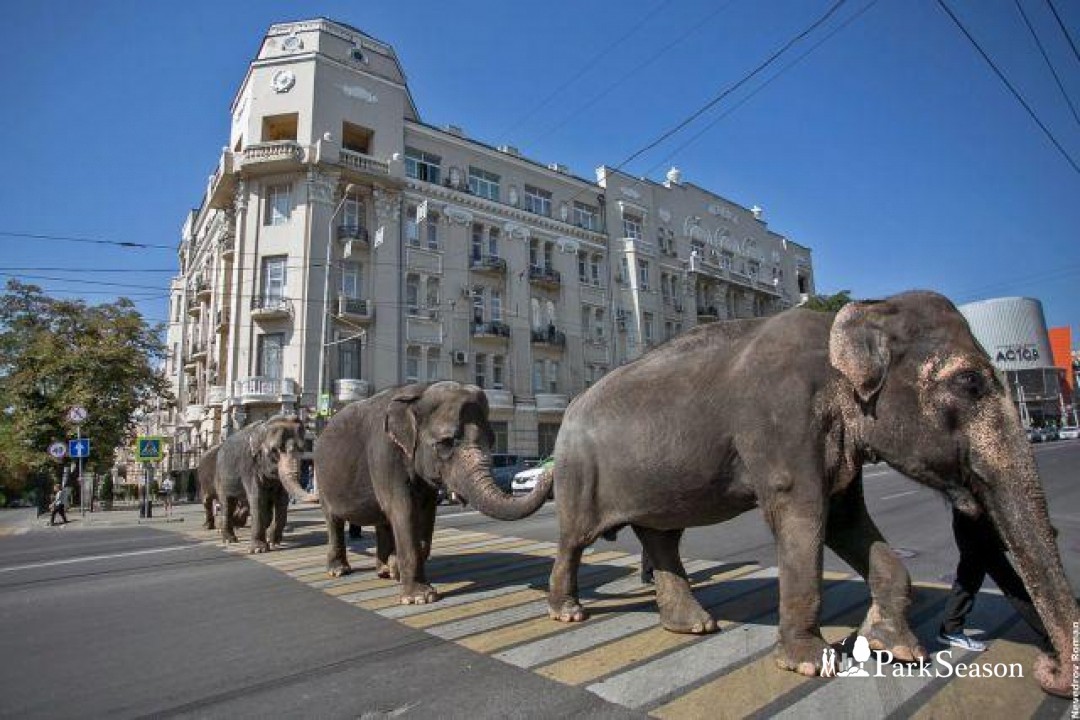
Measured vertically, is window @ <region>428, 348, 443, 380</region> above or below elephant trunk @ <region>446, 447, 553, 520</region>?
A: above

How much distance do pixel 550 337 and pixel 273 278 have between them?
1595cm

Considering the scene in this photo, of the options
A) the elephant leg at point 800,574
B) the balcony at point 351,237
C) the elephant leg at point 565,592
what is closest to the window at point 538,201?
the balcony at point 351,237

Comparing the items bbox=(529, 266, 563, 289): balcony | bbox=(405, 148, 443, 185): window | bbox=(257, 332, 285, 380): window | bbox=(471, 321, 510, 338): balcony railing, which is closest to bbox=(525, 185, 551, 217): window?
bbox=(529, 266, 563, 289): balcony

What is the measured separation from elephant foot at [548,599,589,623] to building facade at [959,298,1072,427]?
102 meters

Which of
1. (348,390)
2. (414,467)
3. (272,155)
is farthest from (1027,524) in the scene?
(272,155)

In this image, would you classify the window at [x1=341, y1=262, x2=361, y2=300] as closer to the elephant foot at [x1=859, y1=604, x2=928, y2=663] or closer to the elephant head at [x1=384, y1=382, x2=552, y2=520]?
the elephant head at [x1=384, y1=382, x2=552, y2=520]

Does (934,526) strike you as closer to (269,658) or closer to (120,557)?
(269,658)

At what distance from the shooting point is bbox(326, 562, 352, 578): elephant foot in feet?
23.0

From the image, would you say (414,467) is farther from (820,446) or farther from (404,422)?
(820,446)

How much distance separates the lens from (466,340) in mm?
34719

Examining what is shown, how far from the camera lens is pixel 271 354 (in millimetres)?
29719

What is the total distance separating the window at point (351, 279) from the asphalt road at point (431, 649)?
24372 millimetres

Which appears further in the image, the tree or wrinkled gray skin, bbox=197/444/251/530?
the tree

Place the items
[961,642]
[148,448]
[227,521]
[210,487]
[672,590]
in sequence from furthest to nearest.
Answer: [148,448] < [210,487] < [227,521] < [672,590] < [961,642]
